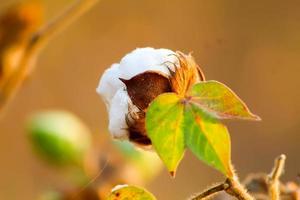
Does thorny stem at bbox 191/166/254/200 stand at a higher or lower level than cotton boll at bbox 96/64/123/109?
lower

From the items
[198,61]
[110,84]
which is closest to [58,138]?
[110,84]

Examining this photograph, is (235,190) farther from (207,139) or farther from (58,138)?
(58,138)

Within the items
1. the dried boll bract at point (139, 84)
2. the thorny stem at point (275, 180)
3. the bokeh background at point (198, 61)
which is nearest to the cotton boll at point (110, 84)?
the dried boll bract at point (139, 84)

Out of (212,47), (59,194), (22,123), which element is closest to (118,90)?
(59,194)

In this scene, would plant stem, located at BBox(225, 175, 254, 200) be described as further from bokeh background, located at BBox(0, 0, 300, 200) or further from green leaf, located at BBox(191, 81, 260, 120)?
bokeh background, located at BBox(0, 0, 300, 200)

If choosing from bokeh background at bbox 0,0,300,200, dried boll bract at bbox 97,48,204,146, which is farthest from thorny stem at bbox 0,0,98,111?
bokeh background at bbox 0,0,300,200

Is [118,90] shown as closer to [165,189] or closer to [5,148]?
[165,189]

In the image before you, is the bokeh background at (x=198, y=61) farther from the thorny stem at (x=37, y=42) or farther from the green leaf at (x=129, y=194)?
the green leaf at (x=129, y=194)
